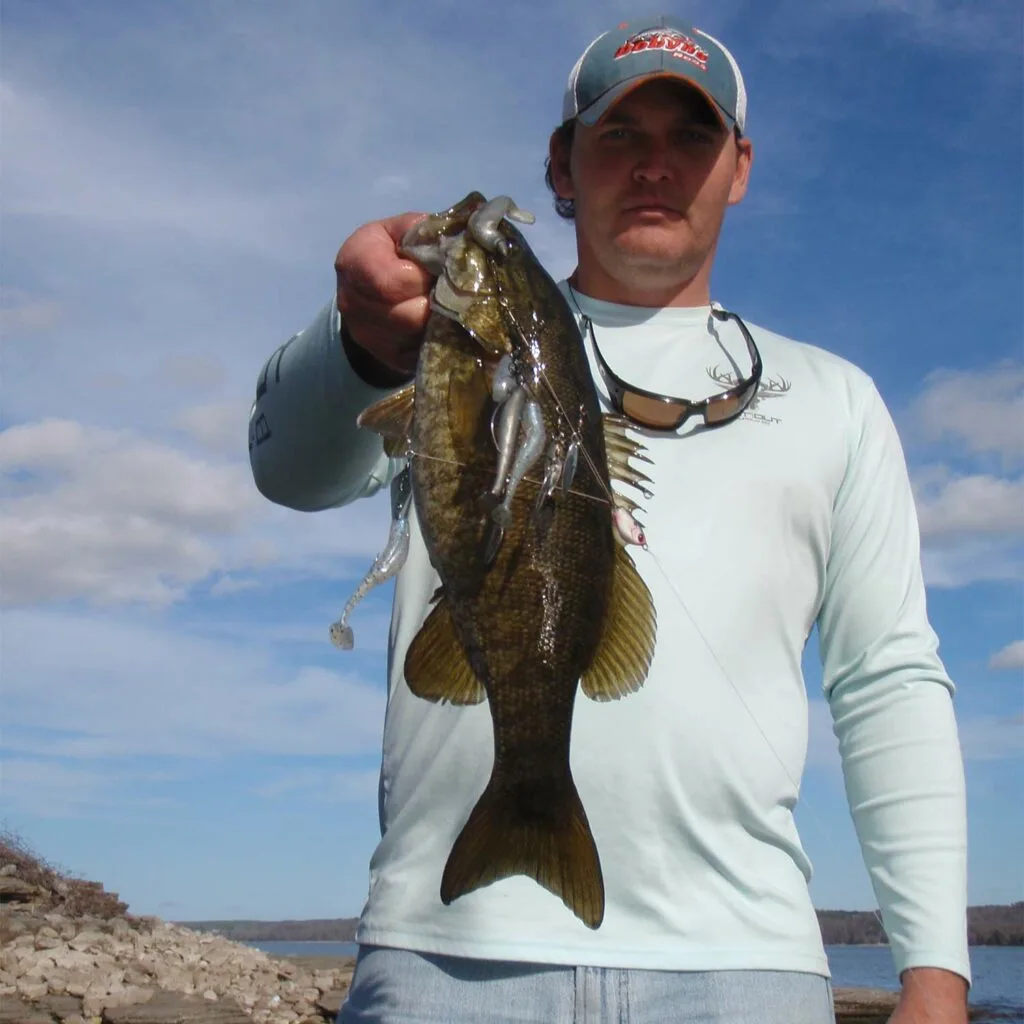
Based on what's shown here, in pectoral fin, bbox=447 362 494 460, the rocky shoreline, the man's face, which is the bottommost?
the rocky shoreline

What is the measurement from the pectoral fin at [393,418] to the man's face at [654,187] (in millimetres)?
1309

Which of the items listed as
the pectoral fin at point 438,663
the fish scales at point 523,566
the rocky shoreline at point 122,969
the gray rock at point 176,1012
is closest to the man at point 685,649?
the fish scales at point 523,566

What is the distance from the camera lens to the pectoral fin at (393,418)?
7.75 feet

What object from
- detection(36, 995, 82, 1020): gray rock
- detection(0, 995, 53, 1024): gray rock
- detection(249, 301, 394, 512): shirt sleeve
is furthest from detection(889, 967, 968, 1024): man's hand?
detection(36, 995, 82, 1020): gray rock

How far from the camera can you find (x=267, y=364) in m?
3.09

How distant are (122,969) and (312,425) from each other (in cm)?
1986

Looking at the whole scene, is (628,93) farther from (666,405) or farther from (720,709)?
(720,709)

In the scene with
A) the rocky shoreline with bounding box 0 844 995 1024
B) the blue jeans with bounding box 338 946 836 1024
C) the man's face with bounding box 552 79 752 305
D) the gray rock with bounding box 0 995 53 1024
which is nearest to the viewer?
the blue jeans with bounding box 338 946 836 1024

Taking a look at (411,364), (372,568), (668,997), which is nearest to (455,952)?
(668,997)

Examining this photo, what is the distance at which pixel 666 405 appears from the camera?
3.02 meters

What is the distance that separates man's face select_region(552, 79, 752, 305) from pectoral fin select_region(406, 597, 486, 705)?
1.58 metres

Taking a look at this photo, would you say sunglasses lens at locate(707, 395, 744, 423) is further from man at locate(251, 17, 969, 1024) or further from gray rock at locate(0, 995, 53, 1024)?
gray rock at locate(0, 995, 53, 1024)

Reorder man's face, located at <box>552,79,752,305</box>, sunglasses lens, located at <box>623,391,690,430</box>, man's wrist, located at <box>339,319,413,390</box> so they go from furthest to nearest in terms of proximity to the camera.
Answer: man's face, located at <box>552,79,752,305</box> → sunglasses lens, located at <box>623,391,690,430</box> → man's wrist, located at <box>339,319,413,390</box>

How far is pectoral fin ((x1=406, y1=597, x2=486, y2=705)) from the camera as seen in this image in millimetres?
2318
